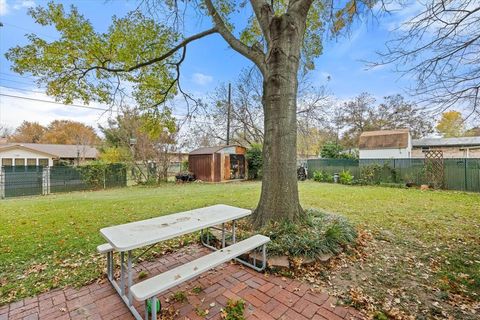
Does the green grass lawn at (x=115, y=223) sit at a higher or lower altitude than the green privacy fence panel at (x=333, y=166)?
lower

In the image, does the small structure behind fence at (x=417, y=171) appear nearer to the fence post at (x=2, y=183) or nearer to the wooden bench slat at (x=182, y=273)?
the wooden bench slat at (x=182, y=273)

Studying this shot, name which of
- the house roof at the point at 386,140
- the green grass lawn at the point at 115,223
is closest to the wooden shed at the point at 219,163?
the green grass lawn at the point at 115,223

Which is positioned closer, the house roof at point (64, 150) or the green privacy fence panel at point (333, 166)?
the green privacy fence panel at point (333, 166)

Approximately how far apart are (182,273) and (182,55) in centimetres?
529

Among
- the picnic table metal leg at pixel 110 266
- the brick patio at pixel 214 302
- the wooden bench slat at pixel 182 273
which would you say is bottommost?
the brick patio at pixel 214 302

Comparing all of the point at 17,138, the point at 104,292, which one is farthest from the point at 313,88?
the point at 17,138

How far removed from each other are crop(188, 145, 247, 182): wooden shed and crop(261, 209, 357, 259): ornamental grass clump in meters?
11.4

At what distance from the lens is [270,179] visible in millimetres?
3809

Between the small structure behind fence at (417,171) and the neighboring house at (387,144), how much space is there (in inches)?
394

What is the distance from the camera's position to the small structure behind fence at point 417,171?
998 cm

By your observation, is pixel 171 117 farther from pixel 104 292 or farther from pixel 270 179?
pixel 104 292

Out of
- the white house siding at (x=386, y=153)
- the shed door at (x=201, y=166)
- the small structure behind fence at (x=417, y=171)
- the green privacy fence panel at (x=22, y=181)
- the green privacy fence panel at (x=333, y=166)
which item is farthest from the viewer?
the white house siding at (x=386, y=153)

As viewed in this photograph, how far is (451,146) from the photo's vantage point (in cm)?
2295

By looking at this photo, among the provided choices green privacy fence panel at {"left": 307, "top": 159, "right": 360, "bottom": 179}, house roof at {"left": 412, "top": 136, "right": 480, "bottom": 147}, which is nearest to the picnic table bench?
green privacy fence panel at {"left": 307, "top": 159, "right": 360, "bottom": 179}
